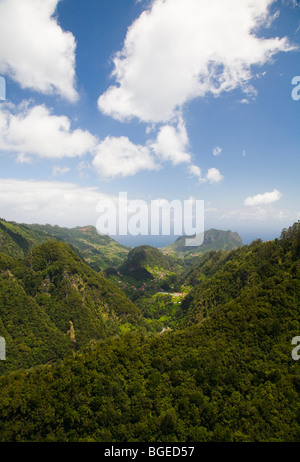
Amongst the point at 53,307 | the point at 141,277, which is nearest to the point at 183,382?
the point at 53,307

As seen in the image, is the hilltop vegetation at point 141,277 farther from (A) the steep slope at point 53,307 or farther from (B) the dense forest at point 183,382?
(B) the dense forest at point 183,382

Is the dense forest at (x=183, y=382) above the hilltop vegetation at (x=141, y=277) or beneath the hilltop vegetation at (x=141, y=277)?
above

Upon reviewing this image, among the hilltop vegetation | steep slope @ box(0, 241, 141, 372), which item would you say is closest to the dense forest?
steep slope @ box(0, 241, 141, 372)

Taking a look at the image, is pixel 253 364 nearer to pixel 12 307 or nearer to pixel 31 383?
pixel 31 383

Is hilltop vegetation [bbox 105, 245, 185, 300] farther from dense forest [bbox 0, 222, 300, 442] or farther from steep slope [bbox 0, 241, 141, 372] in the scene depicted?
dense forest [bbox 0, 222, 300, 442]

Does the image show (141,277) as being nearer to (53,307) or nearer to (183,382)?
(53,307)

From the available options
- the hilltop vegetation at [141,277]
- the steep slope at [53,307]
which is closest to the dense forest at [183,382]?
the steep slope at [53,307]

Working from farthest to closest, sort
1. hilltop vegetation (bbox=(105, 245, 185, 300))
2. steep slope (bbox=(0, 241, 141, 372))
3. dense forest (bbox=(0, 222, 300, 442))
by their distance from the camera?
hilltop vegetation (bbox=(105, 245, 185, 300))
steep slope (bbox=(0, 241, 141, 372))
dense forest (bbox=(0, 222, 300, 442))

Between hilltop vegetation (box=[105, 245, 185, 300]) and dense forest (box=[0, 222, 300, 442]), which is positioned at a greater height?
dense forest (box=[0, 222, 300, 442])
